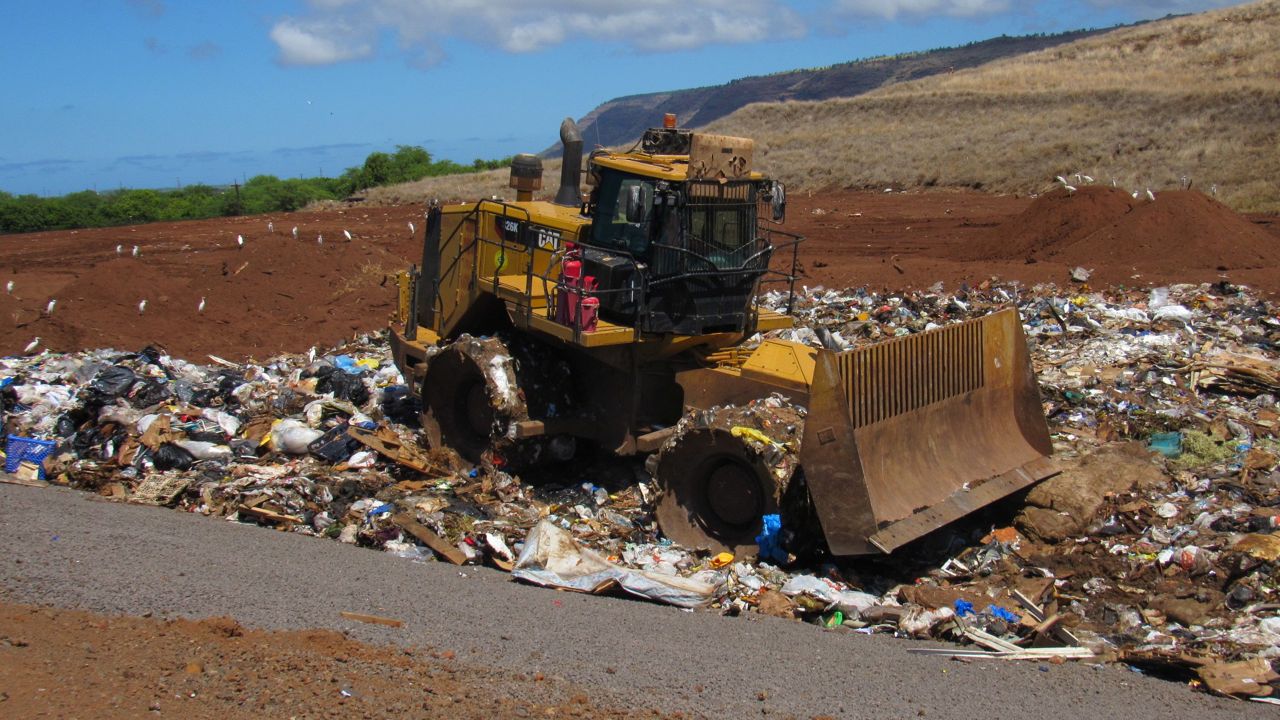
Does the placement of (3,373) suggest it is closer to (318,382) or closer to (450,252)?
(318,382)

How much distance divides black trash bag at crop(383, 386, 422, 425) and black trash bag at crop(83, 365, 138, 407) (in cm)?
240

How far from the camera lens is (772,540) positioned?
7.04 meters

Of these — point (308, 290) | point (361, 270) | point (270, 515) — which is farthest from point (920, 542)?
point (361, 270)

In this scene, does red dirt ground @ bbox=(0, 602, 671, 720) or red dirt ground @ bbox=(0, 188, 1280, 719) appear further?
red dirt ground @ bbox=(0, 188, 1280, 719)

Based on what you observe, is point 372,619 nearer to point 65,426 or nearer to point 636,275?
point 636,275

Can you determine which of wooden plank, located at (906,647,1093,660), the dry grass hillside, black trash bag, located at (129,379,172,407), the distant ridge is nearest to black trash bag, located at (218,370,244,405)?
black trash bag, located at (129,379,172,407)

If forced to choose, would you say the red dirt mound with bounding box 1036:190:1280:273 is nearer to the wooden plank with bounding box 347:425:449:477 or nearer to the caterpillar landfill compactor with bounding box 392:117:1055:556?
the caterpillar landfill compactor with bounding box 392:117:1055:556

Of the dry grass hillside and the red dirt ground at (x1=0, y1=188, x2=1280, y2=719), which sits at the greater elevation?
the dry grass hillside

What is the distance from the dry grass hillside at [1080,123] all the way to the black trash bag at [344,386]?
62.6 feet

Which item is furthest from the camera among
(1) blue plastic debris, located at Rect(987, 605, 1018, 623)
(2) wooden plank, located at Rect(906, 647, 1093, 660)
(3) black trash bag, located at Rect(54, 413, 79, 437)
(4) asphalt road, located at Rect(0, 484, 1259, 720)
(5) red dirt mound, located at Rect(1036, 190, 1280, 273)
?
(5) red dirt mound, located at Rect(1036, 190, 1280, 273)

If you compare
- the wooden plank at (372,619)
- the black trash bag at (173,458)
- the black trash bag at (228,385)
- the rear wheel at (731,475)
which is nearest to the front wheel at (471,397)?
the rear wheel at (731,475)

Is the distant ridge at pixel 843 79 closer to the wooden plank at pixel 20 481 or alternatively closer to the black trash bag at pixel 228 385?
the black trash bag at pixel 228 385

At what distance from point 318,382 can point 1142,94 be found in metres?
34.4

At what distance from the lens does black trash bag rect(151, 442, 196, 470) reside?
911cm
